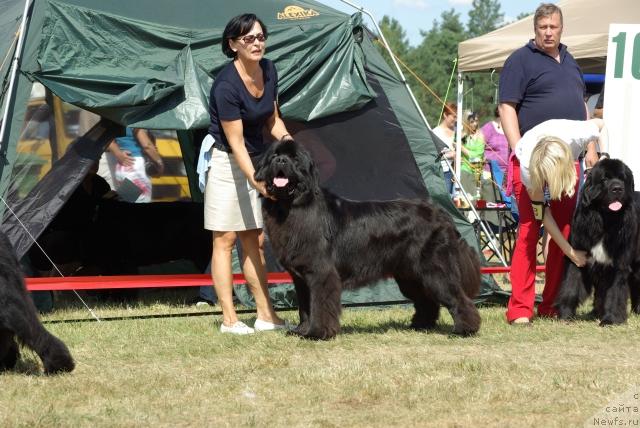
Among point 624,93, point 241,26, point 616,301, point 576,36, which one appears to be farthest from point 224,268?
point 576,36

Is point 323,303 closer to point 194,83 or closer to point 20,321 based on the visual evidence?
point 20,321

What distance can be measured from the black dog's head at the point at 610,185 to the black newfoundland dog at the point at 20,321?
10.6 ft

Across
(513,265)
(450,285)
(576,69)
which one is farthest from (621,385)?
(576,69)

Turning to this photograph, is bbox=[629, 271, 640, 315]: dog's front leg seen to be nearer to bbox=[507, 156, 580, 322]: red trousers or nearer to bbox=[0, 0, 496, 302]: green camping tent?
bbox=[507, 156, 580, 322]: red trousers

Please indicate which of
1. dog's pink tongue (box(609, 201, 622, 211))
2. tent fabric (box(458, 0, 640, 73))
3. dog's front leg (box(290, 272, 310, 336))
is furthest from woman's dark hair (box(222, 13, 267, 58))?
tent fabric (box(458, 0, 640, 73))

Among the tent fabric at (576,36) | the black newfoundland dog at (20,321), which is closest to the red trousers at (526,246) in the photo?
the black newfoundland dog at (20,321)

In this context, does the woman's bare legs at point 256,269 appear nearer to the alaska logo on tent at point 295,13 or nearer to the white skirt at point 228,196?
the white skirt at point 228,196

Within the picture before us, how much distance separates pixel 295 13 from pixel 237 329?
262 cm

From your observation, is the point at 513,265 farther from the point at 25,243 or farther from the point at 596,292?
the point at 25,243

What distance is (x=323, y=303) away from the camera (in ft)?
18.7

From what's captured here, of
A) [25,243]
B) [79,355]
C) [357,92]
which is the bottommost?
[79,355]

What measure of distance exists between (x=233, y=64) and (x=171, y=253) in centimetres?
283

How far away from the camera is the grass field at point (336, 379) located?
4.03m

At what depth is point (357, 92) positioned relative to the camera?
7.39 meters
